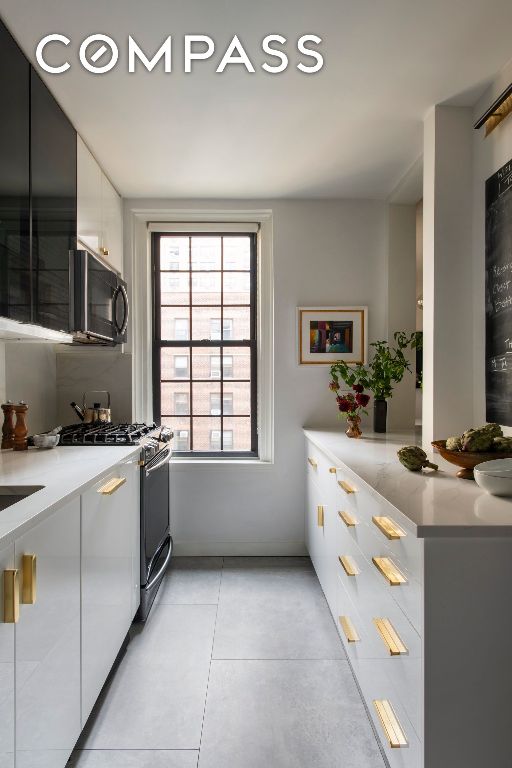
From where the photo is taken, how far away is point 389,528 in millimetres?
1485

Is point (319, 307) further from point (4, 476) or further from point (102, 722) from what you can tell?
point (102, 722)

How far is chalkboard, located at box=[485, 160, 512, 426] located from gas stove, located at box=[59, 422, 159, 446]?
1668 millimetres

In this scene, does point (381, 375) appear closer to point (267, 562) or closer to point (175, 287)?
point (267, 562)

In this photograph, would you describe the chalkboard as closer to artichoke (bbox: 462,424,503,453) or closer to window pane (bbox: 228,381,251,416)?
artichoke (bbox: 462,424,503,453)

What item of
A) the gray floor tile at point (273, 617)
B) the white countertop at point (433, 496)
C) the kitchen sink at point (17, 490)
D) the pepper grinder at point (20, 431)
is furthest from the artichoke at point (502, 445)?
the pepper grinder at point (20, 431)

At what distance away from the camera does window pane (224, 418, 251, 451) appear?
3.71 meters

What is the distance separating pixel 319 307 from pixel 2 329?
2.14 meters

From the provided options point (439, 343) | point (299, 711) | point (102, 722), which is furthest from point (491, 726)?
point (439, 343)

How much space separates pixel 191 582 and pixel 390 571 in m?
1.91

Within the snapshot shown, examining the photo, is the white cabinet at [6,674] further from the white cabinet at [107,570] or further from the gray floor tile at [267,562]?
the gray floor tile at [267,562]

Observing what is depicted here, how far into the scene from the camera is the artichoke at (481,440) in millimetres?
1694

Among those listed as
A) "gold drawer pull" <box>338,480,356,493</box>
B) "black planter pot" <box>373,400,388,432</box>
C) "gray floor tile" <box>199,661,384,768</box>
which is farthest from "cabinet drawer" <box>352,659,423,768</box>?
"black planter pot" <box>373,400,388,432</box>

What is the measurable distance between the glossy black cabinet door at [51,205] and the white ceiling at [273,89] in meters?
0.12

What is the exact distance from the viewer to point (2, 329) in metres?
1.81
